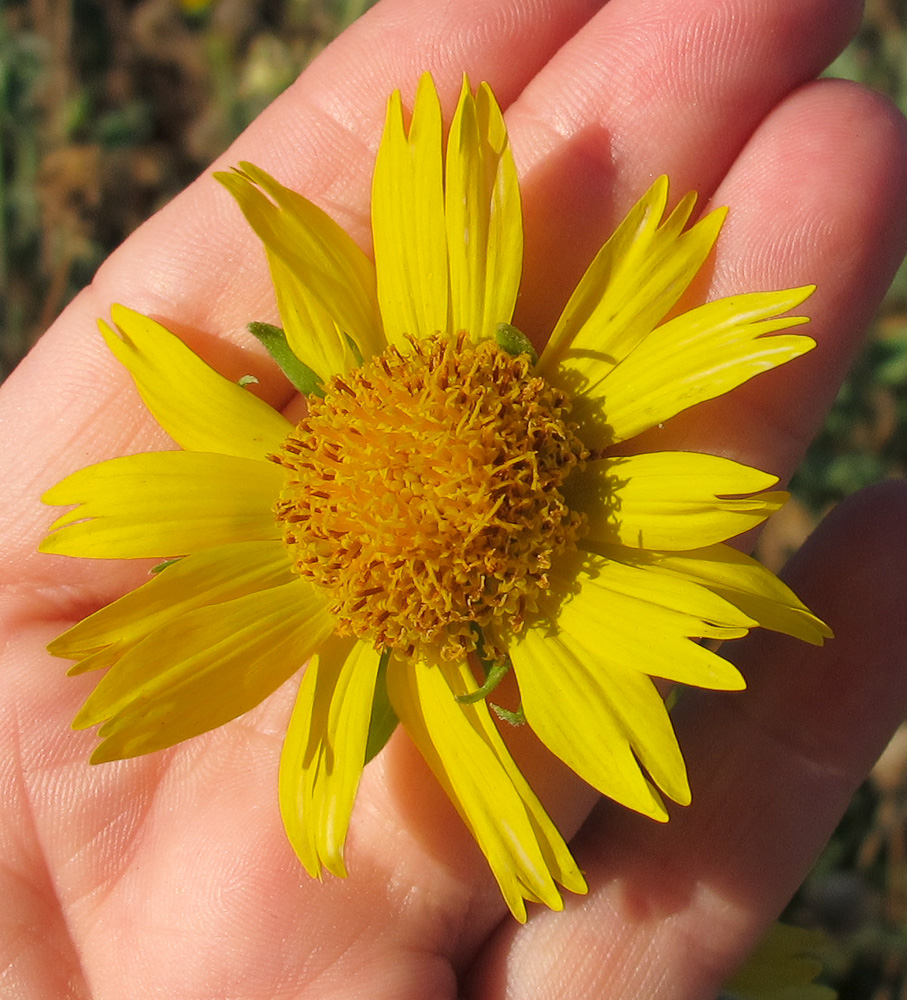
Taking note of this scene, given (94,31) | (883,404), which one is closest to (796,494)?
(883,404)

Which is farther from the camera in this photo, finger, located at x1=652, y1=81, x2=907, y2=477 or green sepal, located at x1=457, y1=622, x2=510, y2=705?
finger, located at x1=652, y1=81, x2=907, y2=477

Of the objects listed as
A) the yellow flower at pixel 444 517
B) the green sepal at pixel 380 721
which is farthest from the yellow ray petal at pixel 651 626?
the green sepal at pixel 380 721

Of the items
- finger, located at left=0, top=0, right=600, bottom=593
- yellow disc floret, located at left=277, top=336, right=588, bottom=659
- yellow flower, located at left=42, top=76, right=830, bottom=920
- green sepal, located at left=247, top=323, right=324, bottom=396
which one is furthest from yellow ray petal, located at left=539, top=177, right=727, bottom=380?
finger, located at left=0, top=0, right=600, bottom=593

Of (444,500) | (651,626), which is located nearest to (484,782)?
(651,626)

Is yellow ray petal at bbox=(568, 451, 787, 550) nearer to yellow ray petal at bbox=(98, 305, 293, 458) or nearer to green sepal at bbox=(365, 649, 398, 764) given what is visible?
green sepal at bbox=(365, 649, 398, 764)

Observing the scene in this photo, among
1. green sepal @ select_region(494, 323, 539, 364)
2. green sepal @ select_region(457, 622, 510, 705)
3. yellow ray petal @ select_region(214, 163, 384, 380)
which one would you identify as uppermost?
yellow ray petal @ select_region(214, 163, 384, 380)

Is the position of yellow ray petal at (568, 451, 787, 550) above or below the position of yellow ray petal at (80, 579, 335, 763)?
above

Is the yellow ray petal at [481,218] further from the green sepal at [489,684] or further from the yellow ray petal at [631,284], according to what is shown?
the green sepal at [489,684]

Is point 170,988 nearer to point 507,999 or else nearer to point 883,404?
point 507,999

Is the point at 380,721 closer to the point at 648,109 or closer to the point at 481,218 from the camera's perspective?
the point at 481,218
